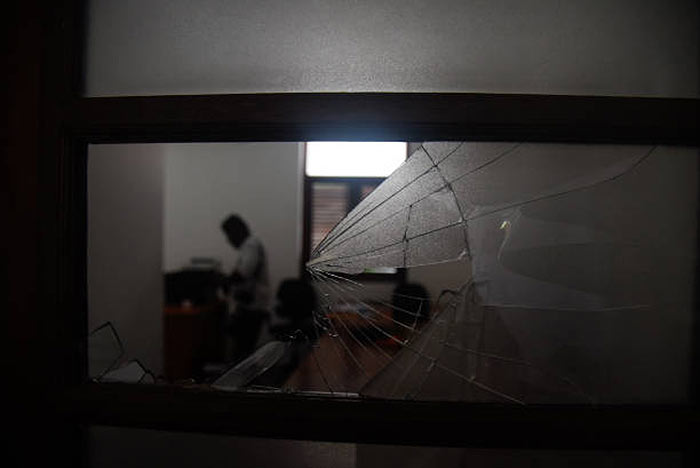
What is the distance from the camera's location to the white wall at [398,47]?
74 cm

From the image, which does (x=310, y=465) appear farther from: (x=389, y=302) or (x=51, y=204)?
(x=51, y=204)

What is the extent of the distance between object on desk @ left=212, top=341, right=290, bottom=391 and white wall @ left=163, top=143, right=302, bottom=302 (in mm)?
2498

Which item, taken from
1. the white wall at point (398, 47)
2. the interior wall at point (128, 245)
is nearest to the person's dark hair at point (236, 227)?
the interior wall at point (128, 245)

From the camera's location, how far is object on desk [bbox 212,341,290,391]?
784mm

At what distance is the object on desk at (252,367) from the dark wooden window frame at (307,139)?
0.05 metres

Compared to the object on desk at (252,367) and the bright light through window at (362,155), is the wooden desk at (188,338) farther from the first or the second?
the bright light through window at (362,155)

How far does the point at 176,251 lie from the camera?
366cm

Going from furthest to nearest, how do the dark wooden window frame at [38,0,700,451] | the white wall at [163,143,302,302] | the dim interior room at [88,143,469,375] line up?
1. the white wall at [163,143,302,302]
2. the dim interior room at [88,143,469,375]
3. the dark wooden window frame at [38,0,700,451]

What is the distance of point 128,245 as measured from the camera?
1190 millimetres

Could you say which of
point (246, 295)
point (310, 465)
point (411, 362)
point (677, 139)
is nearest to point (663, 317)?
point (677, 139)

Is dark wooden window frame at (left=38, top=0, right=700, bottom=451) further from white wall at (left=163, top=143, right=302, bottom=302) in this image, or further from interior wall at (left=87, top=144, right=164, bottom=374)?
white wall at (left=163, top=143, right=302, bottom=302)

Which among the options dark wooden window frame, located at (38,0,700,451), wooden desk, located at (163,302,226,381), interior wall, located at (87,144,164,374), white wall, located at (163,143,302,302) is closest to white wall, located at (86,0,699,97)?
dark wooden window frame, located at (38,0,700,451)

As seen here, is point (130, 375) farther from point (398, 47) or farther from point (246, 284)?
point (246, 284)

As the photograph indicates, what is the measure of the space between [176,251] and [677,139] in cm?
366
